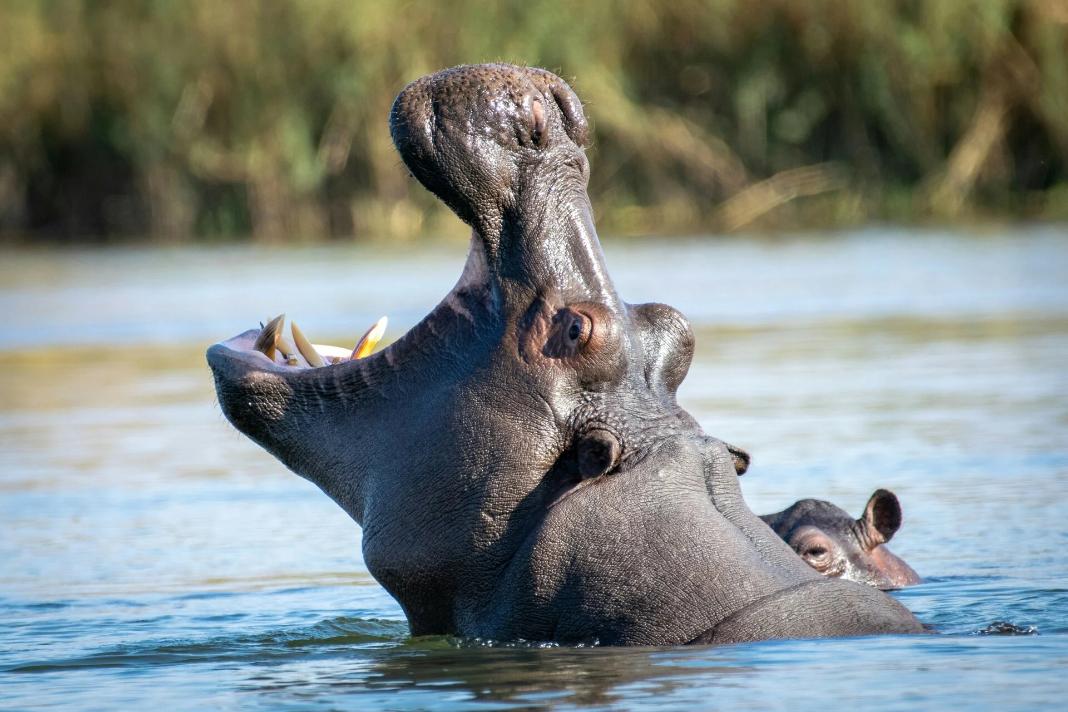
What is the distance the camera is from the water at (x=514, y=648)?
4.36 metres

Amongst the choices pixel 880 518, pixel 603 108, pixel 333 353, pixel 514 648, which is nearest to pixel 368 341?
pixel 333 353

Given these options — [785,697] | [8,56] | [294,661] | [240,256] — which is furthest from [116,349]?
[8,56]

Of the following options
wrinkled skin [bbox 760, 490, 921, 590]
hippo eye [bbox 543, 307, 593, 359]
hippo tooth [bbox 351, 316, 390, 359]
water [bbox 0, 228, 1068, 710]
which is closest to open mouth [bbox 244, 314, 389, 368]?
hippo tooth [bbox 351, 316, 390, 359]

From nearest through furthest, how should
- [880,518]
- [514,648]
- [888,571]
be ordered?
[514,648] < [880,518] < [888,571]

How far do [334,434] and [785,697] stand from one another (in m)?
1.24

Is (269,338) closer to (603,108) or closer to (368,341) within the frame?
(368,341)

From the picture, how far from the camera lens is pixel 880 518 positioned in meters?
5.84

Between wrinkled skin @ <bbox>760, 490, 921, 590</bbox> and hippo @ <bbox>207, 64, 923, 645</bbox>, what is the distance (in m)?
1.18

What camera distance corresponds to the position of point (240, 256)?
21266 millimetres

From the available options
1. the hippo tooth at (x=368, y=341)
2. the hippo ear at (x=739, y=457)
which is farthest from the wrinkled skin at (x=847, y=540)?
the hippo tooth at (x=368, y=341)

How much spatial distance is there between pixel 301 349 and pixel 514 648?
3.11ft

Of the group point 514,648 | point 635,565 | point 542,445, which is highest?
point 542,445

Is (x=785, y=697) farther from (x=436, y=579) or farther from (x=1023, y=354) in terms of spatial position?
(x=1023, y=354)

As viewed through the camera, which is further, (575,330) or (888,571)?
(888,571)
